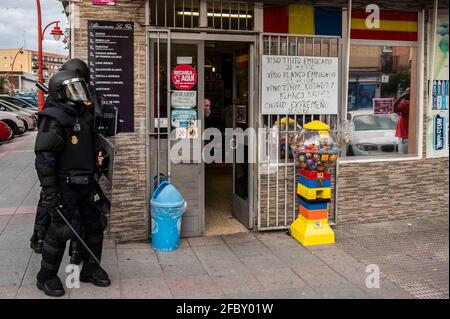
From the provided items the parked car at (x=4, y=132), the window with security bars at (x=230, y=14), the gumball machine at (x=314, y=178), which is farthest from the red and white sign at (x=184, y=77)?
the parked car at (x=4, y=132)

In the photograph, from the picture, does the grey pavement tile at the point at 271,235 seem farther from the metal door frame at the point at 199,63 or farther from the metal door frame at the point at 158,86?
the metal door frame at the point at 158,86

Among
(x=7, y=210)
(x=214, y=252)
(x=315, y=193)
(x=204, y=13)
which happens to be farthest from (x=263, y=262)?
(x=7, y=210)

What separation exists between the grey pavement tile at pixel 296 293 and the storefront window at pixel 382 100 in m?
2.77

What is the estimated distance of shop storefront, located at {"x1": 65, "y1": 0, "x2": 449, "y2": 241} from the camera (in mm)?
6027

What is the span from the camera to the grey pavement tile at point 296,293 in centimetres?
472

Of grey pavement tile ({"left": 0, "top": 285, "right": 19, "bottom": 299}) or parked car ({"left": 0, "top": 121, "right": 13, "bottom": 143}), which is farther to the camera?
parked car ({"left": 0, "top": 121, "right": 13, "bottom": 143})

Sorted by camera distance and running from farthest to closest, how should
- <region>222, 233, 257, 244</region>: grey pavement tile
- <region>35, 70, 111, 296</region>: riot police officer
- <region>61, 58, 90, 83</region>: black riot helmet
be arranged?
<region>222, 233, 257, 244</region>: grey pavement tile < <region>61, 58, 90, 83</region>: black riot helmet < <region>35, 70, 111, 296</region>: riot police officer

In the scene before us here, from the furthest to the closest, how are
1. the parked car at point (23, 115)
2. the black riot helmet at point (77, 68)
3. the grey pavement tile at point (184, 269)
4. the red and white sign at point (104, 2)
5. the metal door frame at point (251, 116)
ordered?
the parked car at point (23, 115), the metal door frame at point (251, 116), the red and white sign at point (104, 2), the grey pavement tile at point (184, 269), the black riot helmet at point (77, 68)

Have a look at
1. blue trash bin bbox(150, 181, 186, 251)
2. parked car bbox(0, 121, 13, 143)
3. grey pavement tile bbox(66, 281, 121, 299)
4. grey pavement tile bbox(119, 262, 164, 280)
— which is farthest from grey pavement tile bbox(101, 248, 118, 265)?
parked car bbox(0, 121, 13, 143)

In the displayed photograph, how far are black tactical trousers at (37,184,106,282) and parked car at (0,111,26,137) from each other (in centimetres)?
1597

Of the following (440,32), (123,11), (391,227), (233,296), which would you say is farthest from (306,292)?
(440,32)

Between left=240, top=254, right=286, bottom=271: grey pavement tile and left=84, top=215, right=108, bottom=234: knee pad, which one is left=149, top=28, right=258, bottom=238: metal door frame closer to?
left=240, top=254, right=286, bottom=271: grey pavement tile

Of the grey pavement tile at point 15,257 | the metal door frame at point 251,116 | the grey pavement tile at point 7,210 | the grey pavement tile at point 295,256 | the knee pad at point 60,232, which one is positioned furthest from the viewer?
the grey pavement tile at point 7,210

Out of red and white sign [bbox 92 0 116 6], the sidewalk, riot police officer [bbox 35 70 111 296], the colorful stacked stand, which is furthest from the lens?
the colorful stacked stand
